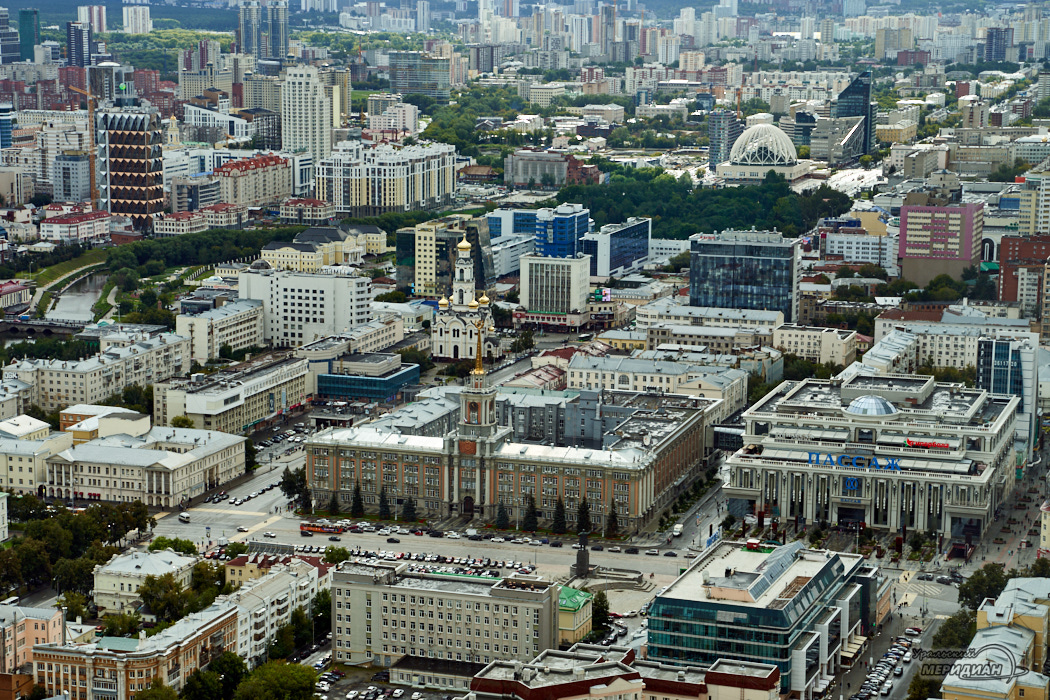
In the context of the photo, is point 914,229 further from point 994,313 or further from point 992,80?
point 992,80

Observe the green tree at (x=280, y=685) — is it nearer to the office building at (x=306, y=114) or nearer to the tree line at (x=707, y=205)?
the tree line at (x=707, y=205)

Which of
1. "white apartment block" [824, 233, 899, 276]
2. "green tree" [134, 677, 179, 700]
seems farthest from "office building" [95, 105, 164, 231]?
"green tree" [134, 677, 179, 700]

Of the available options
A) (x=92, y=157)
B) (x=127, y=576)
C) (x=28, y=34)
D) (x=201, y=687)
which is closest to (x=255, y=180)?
(x=92, y=157)

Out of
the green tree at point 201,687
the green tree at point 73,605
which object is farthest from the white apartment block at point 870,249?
the green tree at point 201,687

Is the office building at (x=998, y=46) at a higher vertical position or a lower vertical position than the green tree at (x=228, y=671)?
higher

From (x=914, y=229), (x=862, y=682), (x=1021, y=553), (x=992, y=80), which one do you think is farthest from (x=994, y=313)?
(x=992, y=80)

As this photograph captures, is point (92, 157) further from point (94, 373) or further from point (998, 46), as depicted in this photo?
point (998, 46)
